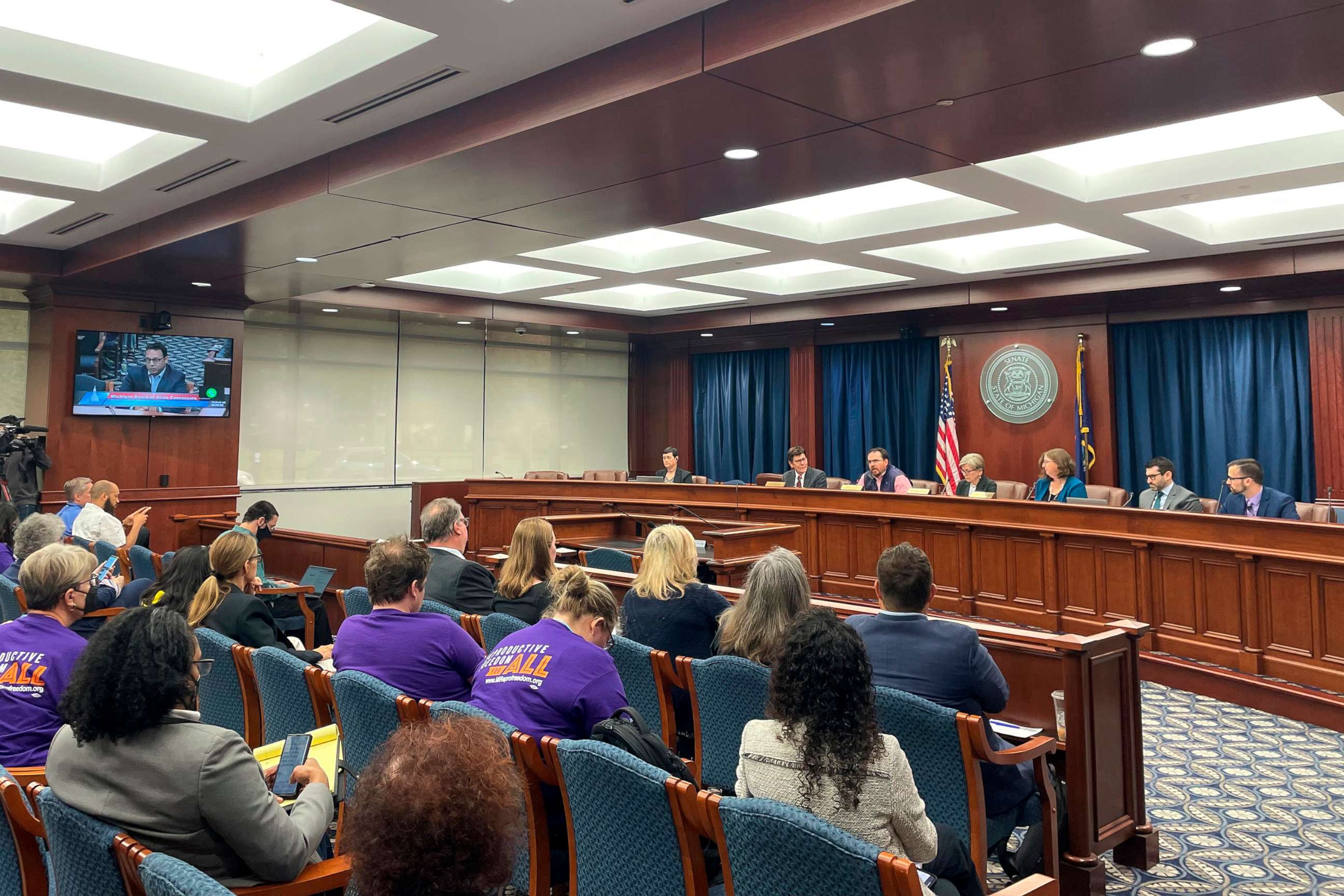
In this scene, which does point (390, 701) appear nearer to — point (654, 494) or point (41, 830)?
point (41, 830)

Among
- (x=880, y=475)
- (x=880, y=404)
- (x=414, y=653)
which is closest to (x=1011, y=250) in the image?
(x=880, y=475)

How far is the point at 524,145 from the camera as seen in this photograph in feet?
14.7

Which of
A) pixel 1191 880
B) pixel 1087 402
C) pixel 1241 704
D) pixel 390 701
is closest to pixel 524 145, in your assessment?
pixel 390 701

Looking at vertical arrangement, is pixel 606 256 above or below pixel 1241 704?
above

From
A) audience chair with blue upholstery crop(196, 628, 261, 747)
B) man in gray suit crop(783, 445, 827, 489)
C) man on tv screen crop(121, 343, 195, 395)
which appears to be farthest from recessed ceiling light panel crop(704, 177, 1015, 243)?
man on tv screen crop(121, 343, 195, 395)

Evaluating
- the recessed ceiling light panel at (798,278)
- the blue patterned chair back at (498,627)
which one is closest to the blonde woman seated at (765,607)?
the blue patterned chair back at (498,627)

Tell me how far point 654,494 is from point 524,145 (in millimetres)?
5552

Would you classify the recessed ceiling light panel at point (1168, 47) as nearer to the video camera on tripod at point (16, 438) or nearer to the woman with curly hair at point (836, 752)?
the woman with curly hair at point (836, 752)

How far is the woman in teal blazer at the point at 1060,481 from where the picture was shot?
7.43 metres

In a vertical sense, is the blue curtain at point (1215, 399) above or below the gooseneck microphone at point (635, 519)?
above

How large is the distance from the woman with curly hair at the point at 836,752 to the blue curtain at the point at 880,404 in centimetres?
961

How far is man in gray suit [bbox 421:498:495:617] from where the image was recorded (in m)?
4.20

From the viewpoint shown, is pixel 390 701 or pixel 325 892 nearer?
pixel 325 892

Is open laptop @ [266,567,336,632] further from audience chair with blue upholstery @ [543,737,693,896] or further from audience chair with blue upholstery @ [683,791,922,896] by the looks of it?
audience chair with blue upholstery @ [683,791,922,896]
